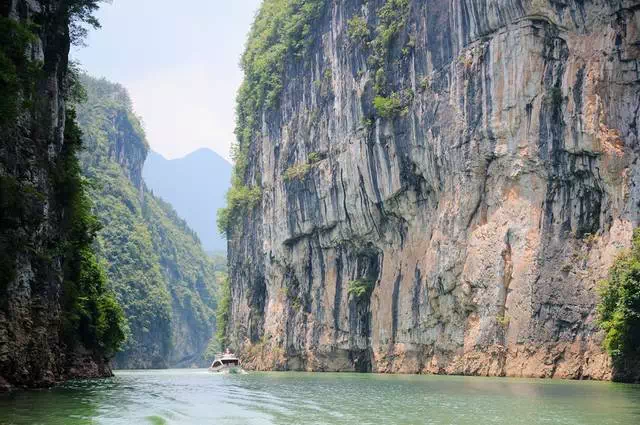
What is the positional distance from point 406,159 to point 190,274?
4700 inches

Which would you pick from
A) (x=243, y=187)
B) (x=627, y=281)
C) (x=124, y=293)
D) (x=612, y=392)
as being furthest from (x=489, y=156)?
(x=124, y=293)

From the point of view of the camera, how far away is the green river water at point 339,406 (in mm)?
19844

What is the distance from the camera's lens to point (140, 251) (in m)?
128

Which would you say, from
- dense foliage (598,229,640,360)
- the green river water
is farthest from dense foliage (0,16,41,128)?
dense foliage (598,229,640,360)

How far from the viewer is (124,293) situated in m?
117

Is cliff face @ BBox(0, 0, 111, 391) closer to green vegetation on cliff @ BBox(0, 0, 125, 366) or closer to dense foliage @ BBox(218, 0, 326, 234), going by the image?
green vegetation on cliff @ BBox(0, 0, 125, 366)

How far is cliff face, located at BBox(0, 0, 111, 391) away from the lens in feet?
77.1

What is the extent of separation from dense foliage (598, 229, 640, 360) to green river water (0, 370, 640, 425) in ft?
7.88

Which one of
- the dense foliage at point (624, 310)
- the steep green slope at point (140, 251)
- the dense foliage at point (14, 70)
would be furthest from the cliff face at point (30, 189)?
the steep green slope at point (140, 251)

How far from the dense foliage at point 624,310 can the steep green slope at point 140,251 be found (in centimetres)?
8329

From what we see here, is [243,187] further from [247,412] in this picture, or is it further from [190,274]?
[190,274]

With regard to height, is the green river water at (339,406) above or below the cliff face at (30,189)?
below

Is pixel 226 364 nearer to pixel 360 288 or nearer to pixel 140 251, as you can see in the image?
pixel 360 288

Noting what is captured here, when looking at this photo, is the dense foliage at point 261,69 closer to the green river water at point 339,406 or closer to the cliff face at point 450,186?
the cliff face at point 450,186
